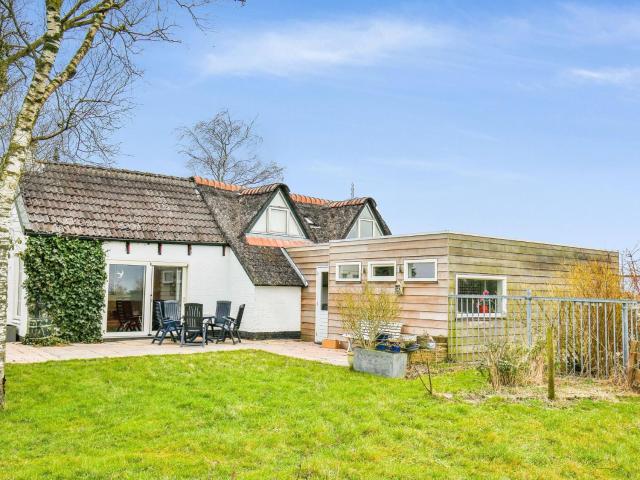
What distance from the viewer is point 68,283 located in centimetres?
1446

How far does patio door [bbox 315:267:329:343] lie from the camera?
662 inches

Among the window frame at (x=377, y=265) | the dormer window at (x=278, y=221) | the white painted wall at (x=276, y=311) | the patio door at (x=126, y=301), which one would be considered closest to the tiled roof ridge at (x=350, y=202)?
the dormer window at (x=278, y=221)

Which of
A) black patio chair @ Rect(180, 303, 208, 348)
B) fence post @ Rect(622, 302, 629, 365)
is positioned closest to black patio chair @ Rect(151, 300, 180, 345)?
black patio chair @ Rect(180, 303, 208, 348)

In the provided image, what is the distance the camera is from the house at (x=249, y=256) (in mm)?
13992

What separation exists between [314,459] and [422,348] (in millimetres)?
7574

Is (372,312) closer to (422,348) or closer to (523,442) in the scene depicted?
(422,348)

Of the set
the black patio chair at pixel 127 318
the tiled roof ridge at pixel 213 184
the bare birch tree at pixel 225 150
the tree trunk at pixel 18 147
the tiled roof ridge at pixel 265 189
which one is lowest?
the black patio chair at pixel 127 318

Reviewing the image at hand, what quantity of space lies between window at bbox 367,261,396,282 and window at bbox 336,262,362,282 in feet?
1.37

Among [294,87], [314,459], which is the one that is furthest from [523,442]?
[294,87]

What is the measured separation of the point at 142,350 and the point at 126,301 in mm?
3137

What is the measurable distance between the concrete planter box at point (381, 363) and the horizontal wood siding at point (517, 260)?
3.26 metres

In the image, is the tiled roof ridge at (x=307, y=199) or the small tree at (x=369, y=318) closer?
the small tree at (x=369, y=318)

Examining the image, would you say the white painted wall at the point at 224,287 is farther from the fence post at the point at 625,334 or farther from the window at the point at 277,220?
Answer: the fence post at the point at 625,334

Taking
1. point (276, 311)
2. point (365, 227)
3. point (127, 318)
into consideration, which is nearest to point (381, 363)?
point (276, 311)
